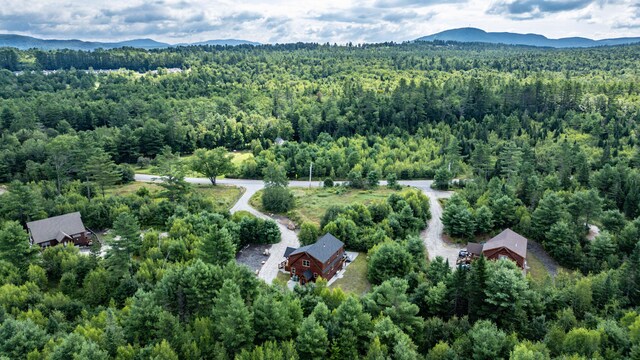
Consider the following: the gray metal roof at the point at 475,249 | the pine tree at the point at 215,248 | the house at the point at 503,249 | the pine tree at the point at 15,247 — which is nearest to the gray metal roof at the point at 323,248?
the pine tree at the point at 215,248

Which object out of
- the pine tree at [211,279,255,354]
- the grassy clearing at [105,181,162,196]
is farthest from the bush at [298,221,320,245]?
→ the grassy clearing at [105,181,162,196]

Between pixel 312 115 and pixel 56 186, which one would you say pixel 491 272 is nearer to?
pixel 56 186

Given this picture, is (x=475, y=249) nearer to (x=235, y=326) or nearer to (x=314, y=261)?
(x=314, y=261)

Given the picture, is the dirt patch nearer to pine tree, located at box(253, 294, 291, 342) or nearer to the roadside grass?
pine tree, located at box(253, 294, 291, 342)

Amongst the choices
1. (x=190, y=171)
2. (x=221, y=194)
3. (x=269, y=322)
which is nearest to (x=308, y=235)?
(x=269, y=322)

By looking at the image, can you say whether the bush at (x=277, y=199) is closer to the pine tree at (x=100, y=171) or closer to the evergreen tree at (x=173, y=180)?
the evergreen tree at (x=173, y=180)
